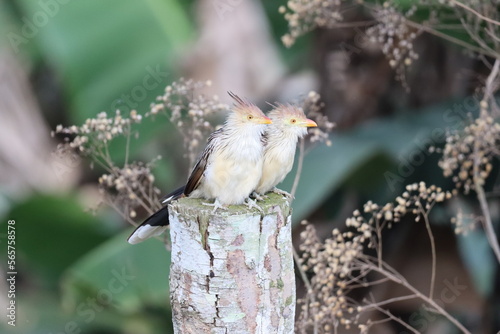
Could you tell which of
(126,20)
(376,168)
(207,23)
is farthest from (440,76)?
(126,20)

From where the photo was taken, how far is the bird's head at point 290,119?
8.02 ft

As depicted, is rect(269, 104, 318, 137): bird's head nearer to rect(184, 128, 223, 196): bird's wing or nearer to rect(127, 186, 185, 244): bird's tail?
rect(184, 128, 223, 196): bird's wing

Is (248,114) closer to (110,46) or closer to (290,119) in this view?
(290,119)

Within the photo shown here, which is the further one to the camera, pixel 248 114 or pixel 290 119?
pixel 290 119

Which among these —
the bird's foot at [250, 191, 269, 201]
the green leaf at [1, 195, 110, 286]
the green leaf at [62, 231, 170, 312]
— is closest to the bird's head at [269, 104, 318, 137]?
the bird's foot at [250, 191, 269, 201]

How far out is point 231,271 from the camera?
1863mm

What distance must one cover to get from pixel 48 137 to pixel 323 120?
3892mm

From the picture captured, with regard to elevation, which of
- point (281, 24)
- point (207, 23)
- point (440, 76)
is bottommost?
point (440, 76)

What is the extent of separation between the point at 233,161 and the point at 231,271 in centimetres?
44

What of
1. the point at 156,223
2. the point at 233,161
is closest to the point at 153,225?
the point at 156,223

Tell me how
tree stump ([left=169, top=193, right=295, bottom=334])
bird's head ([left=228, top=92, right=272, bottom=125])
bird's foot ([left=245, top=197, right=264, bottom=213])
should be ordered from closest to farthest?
1. tree stump ([left=169, top=193, right=295, bottom=334])
2. bird's foot ([left=245, top=197, right=264, bottom=213])
3. bird's head ([left=228, top=92, right=272, bottom=125])

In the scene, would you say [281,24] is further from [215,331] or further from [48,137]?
[215,331]

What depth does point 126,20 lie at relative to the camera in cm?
366

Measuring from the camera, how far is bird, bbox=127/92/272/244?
2.15 metres
